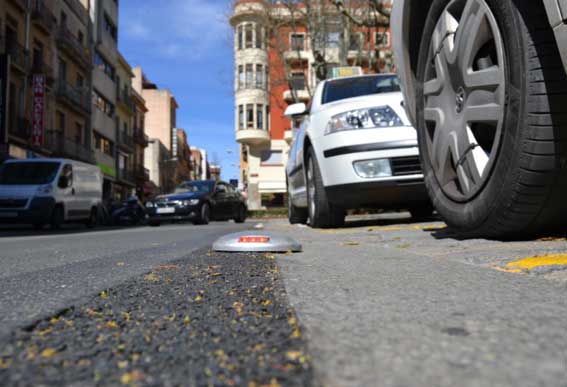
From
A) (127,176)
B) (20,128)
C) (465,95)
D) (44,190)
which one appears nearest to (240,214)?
(44,190)

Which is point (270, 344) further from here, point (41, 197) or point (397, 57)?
point (41, 197)

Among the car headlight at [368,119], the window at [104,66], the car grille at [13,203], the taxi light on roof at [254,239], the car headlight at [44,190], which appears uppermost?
the window at [104,66]

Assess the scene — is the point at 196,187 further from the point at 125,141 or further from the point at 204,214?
the point at 125,141

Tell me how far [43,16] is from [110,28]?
13668 mm

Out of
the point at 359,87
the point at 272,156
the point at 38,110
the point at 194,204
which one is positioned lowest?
the point at 194,204

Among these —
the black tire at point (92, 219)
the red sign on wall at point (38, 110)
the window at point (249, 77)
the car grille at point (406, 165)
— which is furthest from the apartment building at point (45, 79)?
the car grille at point (406, 165)

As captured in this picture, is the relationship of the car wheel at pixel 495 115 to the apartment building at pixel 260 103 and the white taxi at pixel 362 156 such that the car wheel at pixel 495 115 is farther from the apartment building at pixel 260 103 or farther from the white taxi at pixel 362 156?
the apartment building at pixel 260 103

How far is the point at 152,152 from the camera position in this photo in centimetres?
5856

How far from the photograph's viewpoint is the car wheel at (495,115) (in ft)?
7.49

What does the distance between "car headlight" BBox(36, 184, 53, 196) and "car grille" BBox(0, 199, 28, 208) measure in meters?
0.36

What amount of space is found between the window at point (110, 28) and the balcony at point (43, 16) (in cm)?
1041

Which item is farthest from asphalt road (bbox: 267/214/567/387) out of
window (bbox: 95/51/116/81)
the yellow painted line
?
window (bbox: 95/51/116/81)

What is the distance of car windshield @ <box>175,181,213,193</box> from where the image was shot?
15.0 m

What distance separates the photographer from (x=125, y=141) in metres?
40.7
